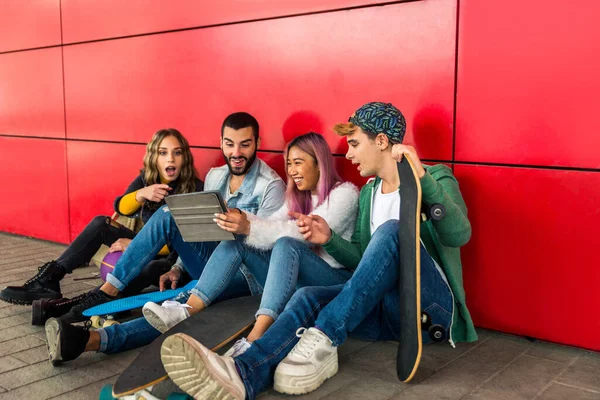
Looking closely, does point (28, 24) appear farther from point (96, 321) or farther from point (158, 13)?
point (96, 321)

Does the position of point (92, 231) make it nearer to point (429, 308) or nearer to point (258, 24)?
point (258, 24)

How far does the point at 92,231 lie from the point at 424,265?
77.0 inches

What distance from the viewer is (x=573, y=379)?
7.59 feet

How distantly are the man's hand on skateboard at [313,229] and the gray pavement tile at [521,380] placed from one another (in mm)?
794

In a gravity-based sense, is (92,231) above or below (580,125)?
below

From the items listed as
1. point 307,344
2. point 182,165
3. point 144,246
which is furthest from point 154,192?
point 307,344

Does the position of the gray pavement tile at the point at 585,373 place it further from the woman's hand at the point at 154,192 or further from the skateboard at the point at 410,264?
the woman's hand at the point at 154,192

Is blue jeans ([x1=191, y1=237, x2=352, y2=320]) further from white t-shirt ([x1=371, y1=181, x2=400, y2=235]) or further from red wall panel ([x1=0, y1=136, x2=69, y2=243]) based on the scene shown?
red wall panel ([x1=0, y1=136, x2=69, y2=243])

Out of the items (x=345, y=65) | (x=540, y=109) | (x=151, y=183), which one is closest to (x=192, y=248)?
(x=151, y=183)

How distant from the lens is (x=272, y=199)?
3121 mm

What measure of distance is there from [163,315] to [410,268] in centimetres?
103

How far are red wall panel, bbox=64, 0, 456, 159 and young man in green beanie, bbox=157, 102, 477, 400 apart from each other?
43 centimetres

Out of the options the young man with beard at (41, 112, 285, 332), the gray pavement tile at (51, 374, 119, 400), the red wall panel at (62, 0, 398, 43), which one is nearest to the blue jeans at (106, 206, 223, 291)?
the young man with beard at (41, 112, 285, 332)

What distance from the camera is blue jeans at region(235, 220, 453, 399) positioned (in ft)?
7.07
